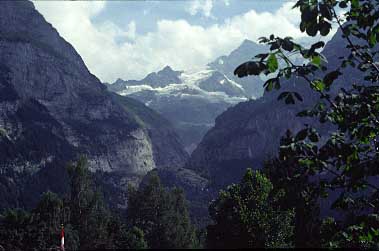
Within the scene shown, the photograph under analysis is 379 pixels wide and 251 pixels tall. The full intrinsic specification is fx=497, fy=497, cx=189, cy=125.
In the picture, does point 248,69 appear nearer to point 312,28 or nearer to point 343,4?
point 312,28

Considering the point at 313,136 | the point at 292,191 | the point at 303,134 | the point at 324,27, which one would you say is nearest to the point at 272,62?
the point at 324,27

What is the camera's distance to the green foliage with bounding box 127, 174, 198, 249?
111550 millimetres

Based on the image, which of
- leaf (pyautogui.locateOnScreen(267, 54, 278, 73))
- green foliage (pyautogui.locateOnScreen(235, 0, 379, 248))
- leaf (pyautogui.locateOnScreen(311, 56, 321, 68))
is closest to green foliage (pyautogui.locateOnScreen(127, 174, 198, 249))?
green foliage (pyautogui.locateOnScreen(235, 0, 379, 248))

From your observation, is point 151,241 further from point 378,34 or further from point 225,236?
point 378,34

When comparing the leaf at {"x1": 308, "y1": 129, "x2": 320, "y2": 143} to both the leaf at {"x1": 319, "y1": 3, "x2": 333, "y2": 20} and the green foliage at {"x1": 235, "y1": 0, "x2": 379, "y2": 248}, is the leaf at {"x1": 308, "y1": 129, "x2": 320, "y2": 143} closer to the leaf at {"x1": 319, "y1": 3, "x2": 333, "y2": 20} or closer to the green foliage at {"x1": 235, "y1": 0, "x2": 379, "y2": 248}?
the green foliage at {"x1": 235, "y1": 0, "x2": 379, "y2": 248}

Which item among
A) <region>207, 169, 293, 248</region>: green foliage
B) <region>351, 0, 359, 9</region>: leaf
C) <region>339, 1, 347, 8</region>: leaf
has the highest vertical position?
<region>339, 1, 347, 8</region>: leaf

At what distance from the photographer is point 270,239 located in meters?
48.3

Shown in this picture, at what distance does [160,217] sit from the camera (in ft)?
403

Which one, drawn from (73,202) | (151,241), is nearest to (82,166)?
(73,202)

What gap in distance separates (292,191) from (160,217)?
11547 centimetres

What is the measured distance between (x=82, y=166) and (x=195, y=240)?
3448cm

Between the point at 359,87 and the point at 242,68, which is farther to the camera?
the point at 359,87

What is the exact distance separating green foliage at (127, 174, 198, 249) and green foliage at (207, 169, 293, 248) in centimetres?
5543

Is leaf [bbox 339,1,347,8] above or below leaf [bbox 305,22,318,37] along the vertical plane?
above
